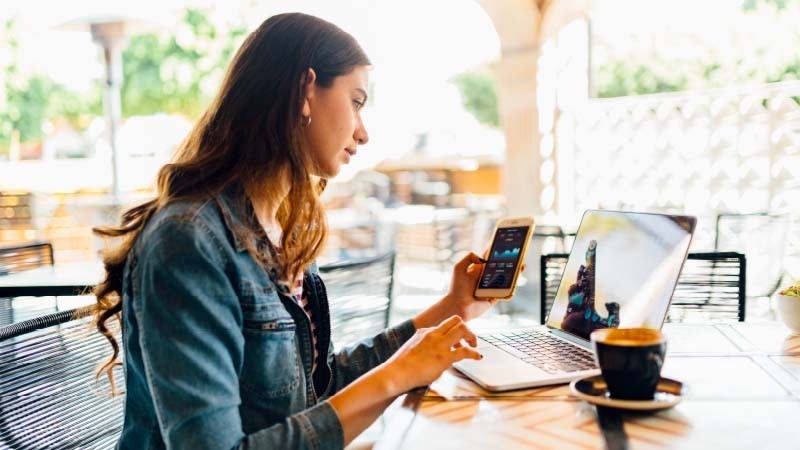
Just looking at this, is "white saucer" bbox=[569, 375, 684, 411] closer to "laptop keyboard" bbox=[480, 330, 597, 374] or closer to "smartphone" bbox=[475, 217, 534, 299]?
"laptop keyboard" bbox=[480, 330, 597, 374]

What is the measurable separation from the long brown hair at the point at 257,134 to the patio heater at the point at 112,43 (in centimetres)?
451

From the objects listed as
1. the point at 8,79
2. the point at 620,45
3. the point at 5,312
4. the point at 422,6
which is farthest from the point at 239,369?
the point at 8,79

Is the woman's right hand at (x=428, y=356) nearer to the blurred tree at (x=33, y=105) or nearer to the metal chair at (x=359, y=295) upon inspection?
the metal chair at (x=359, y=295)

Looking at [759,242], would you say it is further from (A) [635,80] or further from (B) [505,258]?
(A) [635,80]

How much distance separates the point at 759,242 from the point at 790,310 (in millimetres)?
2523

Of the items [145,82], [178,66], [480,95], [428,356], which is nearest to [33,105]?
[145,82]

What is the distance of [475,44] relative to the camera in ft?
20.8

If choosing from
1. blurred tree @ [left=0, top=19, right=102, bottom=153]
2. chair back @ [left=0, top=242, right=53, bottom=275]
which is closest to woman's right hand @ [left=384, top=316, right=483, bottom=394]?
chair back @ [left=0, top=242, right=53, bottom=275]

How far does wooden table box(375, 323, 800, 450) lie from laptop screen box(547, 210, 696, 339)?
12 centimetres

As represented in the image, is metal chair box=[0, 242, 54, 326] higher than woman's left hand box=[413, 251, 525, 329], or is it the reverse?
woman's left hand box=[413, 251, 525, 329]

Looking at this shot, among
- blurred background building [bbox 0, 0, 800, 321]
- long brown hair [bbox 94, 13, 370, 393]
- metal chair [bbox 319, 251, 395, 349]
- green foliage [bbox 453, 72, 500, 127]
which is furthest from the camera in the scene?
green foliage [bbox 453, 72, 500, 127]

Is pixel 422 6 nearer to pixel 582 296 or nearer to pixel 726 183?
pixel 726 183

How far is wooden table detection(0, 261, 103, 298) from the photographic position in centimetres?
249

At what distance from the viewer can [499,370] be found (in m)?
1.25
